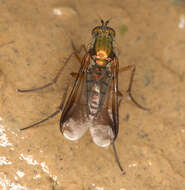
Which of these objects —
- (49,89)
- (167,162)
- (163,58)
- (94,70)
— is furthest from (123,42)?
(167,162)

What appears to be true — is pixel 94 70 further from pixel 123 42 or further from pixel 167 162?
pixel 167 162

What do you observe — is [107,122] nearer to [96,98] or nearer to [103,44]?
[96,98]

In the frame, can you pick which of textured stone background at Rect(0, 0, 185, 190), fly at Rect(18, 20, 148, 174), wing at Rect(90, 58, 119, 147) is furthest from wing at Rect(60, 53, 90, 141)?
textured stone background at Rect(0, 0, 185, 190)

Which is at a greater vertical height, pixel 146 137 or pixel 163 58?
pixel 163 58

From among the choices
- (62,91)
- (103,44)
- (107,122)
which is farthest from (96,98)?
(103,44)

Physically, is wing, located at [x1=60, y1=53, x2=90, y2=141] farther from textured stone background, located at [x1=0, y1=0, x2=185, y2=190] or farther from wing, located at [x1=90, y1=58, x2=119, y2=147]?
textured stone background, located at [x1=0, y1=0, x2=185, y2=190]
